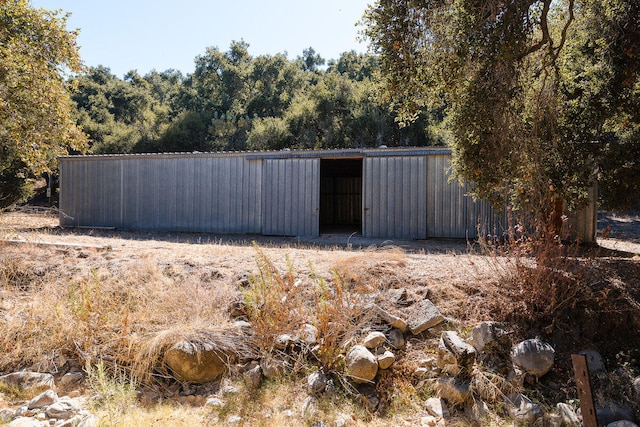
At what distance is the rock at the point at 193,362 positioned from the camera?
490 cm

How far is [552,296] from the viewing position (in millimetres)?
5016

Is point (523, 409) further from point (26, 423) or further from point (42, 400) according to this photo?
point (42, 400)

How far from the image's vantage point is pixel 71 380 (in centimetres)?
490

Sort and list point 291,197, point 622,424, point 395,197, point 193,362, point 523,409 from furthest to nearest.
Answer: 1. point 291,197
2. point 395,197
3. point 193,362
4. point 523,409
5. point 622,424

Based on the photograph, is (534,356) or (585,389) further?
(534,356)

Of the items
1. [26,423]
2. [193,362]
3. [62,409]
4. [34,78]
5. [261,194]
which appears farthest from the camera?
[261,194]

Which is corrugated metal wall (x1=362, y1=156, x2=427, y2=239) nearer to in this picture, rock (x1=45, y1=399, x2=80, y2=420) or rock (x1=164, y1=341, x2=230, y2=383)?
rock (x1=164, y1=341, x2=230, y2=383)

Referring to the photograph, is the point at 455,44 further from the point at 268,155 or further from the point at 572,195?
the point at 268,155

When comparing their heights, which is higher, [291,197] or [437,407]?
[291,197]

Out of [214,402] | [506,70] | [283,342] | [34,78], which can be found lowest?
[214,402]

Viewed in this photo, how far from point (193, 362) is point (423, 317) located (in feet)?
9.14

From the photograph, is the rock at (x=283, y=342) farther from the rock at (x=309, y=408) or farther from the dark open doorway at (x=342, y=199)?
the dark open doorway at (x=342, y=199)

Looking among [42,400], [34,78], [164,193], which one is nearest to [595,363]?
[42,400]

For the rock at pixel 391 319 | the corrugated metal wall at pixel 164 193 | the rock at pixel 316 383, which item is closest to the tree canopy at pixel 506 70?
the rock at pixel 391 319
